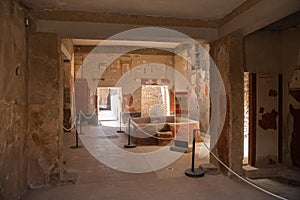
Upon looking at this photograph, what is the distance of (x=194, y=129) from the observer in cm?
397

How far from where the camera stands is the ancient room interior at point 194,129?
2.92m

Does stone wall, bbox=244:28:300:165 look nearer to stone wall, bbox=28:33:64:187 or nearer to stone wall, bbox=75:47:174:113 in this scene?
stone wall, bbox=28:33:64:187

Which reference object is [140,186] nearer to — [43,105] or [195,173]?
[195,173]

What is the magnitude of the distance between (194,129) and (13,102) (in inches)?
99.2

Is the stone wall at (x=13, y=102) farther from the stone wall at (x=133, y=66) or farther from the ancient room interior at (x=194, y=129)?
the stone wall at (x=133, y=66)

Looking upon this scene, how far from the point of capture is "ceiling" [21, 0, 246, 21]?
3.12 metres

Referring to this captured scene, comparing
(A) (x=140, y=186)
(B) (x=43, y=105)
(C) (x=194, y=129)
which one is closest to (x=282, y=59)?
(C) (x=194, y=129)

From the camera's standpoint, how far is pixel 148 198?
3004 mm

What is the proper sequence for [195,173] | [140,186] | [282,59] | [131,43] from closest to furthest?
[140,186] < [195,173] < [282,59] < [131,43]

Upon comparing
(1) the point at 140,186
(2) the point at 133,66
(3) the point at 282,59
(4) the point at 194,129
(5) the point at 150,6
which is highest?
(2) the point at 133,66

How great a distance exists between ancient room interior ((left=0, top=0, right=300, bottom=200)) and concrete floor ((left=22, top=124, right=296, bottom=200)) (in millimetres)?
15

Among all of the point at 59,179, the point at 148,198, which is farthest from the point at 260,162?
the point at 59,179

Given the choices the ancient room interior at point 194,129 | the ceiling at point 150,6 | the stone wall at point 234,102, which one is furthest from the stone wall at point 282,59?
the ceiling at point 150,6

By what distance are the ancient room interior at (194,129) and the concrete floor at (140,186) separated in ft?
0.05
